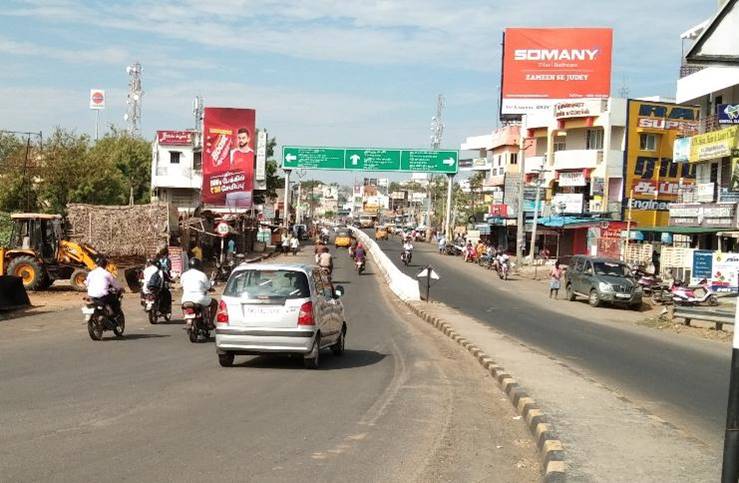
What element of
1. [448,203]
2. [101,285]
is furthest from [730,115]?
[448,203]

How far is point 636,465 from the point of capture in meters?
6.76

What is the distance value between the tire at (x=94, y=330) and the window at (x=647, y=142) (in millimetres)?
48397

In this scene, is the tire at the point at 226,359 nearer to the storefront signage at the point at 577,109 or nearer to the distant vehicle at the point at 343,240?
the storefront signage at the point at 577,109

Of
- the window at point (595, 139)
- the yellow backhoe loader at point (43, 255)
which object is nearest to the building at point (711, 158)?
the window at point (595, 139)

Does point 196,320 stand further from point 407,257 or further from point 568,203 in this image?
point 568,203

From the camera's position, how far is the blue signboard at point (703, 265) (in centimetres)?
3275

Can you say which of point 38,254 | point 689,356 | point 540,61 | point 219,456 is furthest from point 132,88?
point 219,456

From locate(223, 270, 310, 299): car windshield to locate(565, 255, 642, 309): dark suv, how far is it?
22024 mm

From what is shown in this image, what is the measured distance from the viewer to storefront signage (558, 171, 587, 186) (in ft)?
192

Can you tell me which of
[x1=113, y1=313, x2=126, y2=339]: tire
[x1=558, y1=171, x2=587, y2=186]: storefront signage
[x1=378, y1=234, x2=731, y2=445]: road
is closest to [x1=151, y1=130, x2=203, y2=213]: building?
[x1=558, y1=171, x2=587, y2=186]: storefront signage

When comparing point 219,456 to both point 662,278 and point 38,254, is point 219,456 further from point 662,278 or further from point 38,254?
point 662,278

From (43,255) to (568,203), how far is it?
39.1 m

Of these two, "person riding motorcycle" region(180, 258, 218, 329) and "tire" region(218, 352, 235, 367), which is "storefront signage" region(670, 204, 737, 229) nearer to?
"person riding motorcycle" region(180, 258, 218, 329)

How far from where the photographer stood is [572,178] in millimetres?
59594
